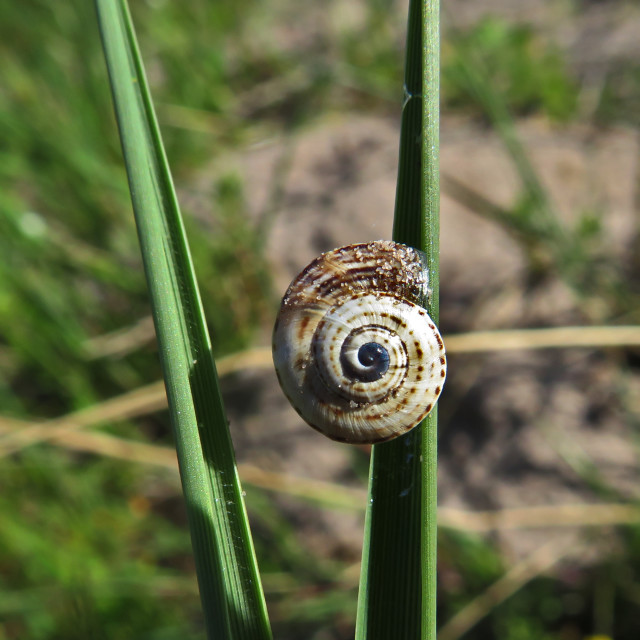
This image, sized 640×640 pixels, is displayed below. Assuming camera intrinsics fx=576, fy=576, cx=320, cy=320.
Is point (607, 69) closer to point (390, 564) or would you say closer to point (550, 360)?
point (550, 360)

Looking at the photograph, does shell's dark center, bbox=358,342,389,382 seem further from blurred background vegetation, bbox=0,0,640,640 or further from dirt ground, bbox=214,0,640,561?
dirt ground, bbox=214,0,640,561

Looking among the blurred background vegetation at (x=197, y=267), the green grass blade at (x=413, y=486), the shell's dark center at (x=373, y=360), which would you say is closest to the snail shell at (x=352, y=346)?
the shell's dark center at (x=373, y=360)

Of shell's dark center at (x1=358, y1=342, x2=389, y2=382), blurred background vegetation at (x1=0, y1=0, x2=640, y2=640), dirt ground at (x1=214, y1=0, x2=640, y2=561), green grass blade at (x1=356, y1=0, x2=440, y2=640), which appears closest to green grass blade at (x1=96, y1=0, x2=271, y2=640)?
green grass blade at (x1=356, y1=0, x2=440, y2=640)

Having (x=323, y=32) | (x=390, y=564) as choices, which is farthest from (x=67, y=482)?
(x=323, y=32)

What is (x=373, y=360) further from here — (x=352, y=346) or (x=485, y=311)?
(x=485, y=311)

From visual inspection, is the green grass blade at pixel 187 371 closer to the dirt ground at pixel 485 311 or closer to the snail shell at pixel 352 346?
the snail shell at pixel 352 346

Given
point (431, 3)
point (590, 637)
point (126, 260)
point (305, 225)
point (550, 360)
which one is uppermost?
point (305, 225)

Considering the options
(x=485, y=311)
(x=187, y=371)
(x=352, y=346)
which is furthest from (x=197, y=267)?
(x=187, y=371)
